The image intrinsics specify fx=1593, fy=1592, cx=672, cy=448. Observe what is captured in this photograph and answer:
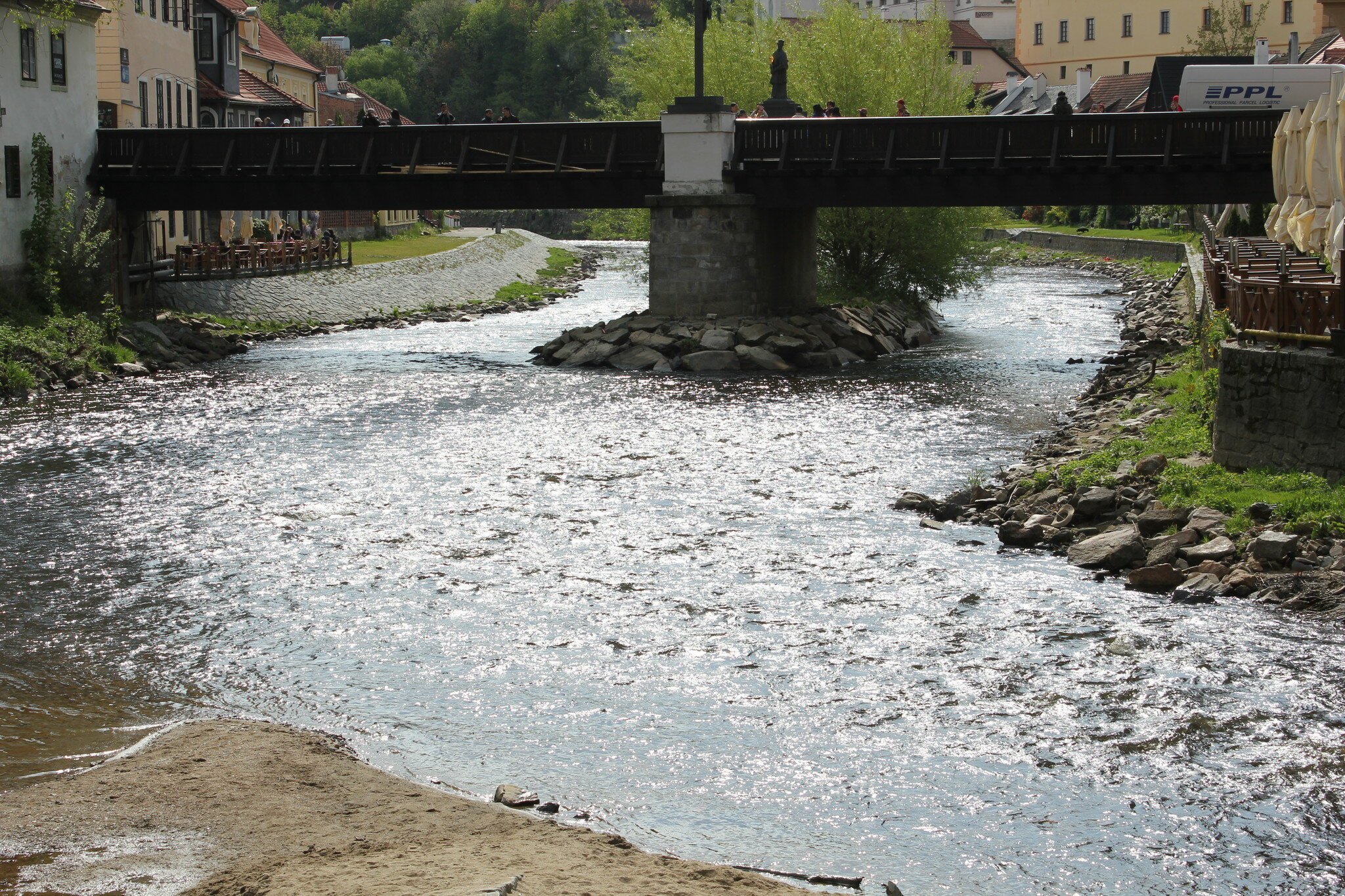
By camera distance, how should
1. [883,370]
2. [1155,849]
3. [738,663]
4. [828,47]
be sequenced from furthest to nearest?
[828,47] < [883,370] < [738,663] < [1155,849]

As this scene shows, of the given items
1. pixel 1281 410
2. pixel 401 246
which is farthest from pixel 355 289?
pixel 1281 410

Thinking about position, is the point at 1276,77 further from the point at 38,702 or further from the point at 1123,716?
the point at 38,702

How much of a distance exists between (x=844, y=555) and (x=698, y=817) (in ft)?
22.3

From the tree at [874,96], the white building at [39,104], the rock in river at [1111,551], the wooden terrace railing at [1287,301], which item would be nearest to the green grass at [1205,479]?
the rock in river at [1111,551]

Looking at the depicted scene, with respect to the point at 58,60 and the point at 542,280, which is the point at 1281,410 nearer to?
→ the point at 58,60

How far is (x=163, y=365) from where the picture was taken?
109 feet

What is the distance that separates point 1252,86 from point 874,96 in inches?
474

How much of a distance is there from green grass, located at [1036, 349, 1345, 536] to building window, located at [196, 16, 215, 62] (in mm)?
42118

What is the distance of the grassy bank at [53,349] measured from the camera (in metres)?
28.1

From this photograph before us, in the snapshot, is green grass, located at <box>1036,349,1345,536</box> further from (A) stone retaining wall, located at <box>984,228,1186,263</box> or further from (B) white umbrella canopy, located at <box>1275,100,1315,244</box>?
(A) stone retaining wall, located at <box>984,228,1186,263</box>

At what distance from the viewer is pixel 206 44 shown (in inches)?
2147

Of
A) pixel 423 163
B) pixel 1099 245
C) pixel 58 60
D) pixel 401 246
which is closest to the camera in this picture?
pixel 58 60

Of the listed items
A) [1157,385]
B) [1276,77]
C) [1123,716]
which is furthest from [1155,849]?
[1276,77]

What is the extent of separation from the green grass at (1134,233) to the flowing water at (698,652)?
4184 cm
